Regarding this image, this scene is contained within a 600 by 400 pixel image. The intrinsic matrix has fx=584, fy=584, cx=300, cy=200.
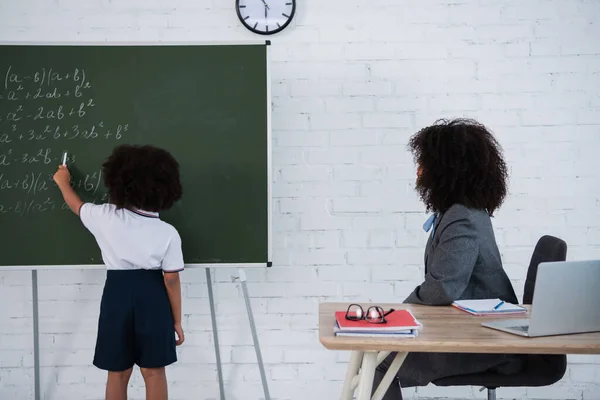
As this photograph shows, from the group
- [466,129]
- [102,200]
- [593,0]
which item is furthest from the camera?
[593,0]

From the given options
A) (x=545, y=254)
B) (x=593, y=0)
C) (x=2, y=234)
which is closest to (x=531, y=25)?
(x=593, y=0)

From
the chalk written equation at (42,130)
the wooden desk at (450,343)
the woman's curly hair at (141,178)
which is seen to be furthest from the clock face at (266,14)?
the wooden desk at (450,343)

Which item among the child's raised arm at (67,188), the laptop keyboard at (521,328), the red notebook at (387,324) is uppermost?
the child's raised arm at (67,188)

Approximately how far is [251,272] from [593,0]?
7.07 feet

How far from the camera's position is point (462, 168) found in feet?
6.66

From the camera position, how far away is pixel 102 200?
2.44 m

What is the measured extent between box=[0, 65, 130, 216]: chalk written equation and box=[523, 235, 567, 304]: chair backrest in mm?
1711

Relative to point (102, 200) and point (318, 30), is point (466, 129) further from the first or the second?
point (102, 200)

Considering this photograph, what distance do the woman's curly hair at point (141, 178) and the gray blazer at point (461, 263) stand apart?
100 centimetres

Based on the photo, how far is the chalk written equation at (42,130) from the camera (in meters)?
2.46

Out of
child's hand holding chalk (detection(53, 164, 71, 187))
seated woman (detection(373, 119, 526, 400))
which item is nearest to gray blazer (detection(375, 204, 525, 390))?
seated woman (detection(373, 119, 526, 400))

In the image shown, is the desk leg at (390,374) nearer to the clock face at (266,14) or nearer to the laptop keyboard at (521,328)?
the laptop keyboard at (521,328)

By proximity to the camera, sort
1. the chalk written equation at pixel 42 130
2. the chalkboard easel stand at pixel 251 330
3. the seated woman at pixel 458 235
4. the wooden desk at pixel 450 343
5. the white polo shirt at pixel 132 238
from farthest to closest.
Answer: the chalkboard easel stand at pixel 251 330
the chalk written equation at pixel 42 130
the white polo shirt at pixel 132 238
the seated woman at pixel 458 235
the wooden desk at pixel 450 343

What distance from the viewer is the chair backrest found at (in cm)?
200
